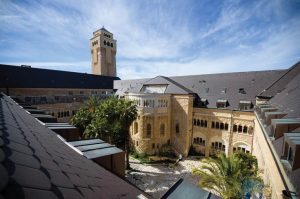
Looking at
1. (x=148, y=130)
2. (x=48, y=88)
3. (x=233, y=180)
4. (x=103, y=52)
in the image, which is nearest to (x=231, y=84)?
(x=148, y=130)

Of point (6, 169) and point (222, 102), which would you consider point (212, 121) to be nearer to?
point (222, 102)

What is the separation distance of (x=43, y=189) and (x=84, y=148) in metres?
5.47

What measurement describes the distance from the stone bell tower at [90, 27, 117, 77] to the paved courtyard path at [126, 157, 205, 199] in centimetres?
3824

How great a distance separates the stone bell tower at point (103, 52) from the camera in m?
54.6

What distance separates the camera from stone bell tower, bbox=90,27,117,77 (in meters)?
54.6

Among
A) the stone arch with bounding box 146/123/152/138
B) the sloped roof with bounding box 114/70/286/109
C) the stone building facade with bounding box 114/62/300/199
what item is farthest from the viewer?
the stone arch with bounding box 146/123/152/138

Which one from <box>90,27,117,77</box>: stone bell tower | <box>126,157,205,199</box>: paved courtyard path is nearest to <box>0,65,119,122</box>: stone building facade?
<box>90,27,117,77</box>: stone bell tower

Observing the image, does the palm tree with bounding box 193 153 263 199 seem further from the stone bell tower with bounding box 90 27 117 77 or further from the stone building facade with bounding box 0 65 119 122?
the stone bell tower with bounding box 90 27 117 77

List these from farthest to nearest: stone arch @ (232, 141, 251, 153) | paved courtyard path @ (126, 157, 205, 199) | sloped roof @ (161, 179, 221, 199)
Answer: stone arch @ (232, 141, 251, 153)
paved courtyard path @ (126, 157, 205, 199)
sloped roof @ (161, 179, 221, 199)

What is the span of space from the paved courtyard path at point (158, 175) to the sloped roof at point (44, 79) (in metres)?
26.0

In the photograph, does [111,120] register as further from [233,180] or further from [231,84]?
[231,84]

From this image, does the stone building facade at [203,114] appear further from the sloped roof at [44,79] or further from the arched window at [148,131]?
the sloped roof at [44,79]

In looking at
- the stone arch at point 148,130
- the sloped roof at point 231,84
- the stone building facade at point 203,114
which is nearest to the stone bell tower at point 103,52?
the sloped roof at point 231,84

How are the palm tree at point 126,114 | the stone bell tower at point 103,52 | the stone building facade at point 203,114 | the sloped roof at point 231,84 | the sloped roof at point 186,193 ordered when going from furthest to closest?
the stone bell tower at point 103,52 → the sloped roof at point 231,84 → the stone building facade at point 203,114 → the palm tree at point 126,114 → the sloped roof at point 186,193
